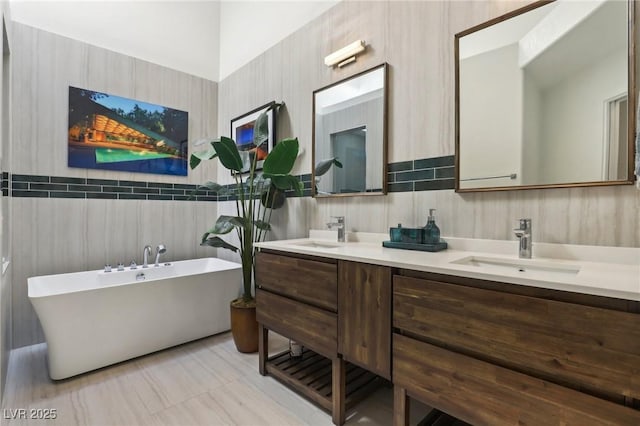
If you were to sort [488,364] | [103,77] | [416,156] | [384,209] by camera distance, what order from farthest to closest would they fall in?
[103,77] < [384,209] < [416,156] < [488,364]

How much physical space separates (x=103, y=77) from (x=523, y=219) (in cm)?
353

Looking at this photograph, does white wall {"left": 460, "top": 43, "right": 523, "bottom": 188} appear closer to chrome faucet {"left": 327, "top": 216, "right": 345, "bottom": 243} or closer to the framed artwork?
chrome faucet {"left": 327, "top": 216, "right": 345, "bottom": 243}

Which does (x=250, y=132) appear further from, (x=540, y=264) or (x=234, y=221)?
(x=540, y=264)

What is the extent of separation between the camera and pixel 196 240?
3469mm

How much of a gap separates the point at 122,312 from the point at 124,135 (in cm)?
173

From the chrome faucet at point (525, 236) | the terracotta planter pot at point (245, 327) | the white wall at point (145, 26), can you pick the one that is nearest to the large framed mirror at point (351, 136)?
the chrome faucet at point (525, 236)

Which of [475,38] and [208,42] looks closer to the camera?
[475,38]

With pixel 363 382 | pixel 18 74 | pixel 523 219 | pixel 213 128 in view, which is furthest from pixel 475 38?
pixel 18 74

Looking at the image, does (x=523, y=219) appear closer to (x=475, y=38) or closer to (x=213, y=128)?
(x=475, y=38)

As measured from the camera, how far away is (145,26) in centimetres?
310

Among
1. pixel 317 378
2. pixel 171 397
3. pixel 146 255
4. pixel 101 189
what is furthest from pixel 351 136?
pixel 101 189

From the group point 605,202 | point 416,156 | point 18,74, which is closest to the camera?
point 605,202

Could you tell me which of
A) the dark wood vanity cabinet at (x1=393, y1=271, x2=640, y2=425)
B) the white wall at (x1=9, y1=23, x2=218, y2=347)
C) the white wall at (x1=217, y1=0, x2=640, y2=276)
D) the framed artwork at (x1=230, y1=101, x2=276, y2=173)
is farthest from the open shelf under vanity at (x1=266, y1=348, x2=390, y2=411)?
the white wall at (x1=9, y1=23, x2=218, y2=347)

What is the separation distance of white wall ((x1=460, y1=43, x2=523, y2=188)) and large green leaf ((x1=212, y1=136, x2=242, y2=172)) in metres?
1.51
